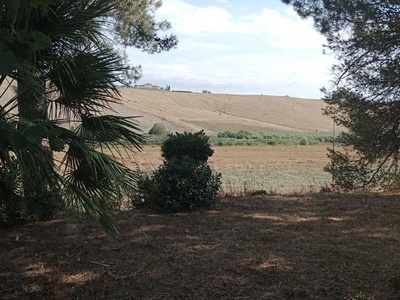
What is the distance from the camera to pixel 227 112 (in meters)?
63.7

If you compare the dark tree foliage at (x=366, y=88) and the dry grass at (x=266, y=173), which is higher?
the dark tree foliage at (x=366, y=88)

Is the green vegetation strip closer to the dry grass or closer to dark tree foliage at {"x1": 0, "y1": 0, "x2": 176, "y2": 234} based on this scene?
the dry grass

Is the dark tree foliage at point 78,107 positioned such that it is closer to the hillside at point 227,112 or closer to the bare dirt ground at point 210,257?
the bare dirt ground at point 210,257

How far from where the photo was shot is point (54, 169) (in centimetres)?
416

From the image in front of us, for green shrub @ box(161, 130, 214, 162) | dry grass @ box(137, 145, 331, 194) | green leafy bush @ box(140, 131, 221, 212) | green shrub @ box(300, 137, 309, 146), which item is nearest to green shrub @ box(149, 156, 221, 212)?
green leafy bush @ box(140, 131, 221, 212)

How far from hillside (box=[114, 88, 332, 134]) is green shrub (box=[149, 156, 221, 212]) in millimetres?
38257

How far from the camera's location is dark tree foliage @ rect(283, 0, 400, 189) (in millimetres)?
8094

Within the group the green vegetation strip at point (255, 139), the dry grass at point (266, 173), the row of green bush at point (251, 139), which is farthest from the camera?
the green vegetation strip at point (255, 139)

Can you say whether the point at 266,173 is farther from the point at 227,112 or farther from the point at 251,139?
the point at 227,112

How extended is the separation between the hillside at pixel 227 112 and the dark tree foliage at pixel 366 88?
3632 cm

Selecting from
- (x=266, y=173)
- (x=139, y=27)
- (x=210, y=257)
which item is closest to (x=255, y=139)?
(x=266, y=173)

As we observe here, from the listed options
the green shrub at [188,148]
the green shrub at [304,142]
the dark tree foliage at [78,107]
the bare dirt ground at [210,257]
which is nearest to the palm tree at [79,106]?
the dark tree foliage at [78,107]

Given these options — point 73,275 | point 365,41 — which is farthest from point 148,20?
point 73,275

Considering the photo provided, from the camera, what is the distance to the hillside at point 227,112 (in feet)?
169
